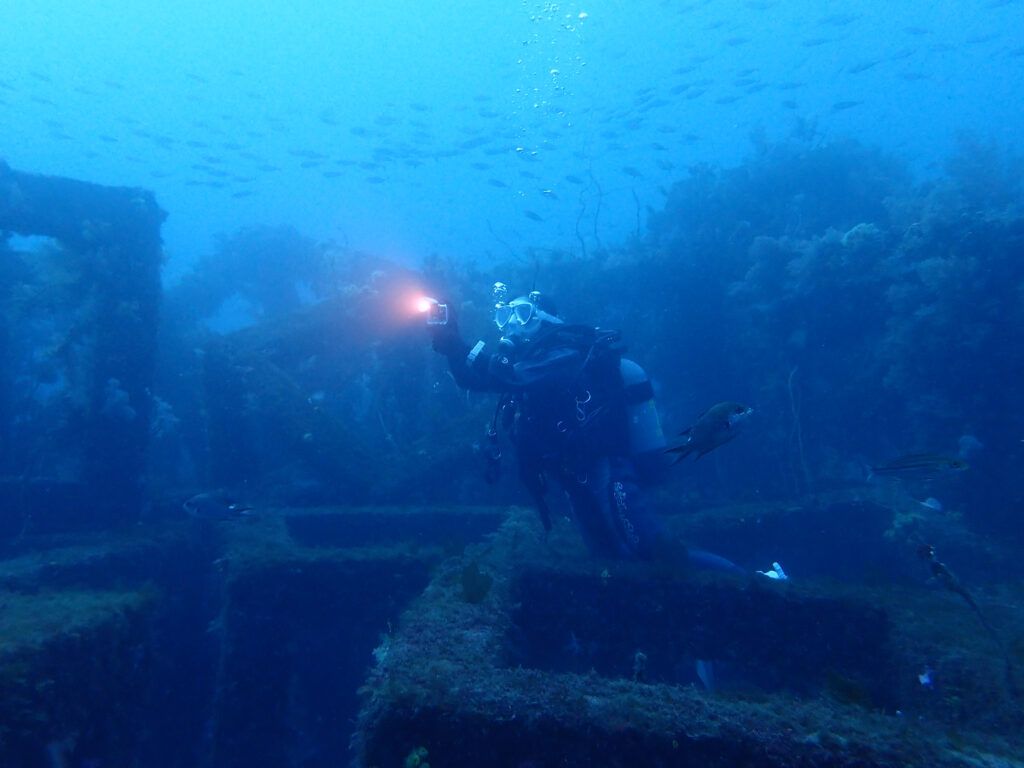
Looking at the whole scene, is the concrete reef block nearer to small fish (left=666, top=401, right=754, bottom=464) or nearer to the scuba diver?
the scuba diver

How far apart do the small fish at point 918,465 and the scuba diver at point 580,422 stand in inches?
95.4

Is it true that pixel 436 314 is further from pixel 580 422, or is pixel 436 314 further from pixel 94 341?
pixel 94 341

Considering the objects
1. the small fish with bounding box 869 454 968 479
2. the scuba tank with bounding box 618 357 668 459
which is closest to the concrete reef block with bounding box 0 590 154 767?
the scuba tank with bounding box 618 357 668 459

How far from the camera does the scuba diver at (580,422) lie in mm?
6633

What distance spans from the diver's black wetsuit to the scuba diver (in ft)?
0.04

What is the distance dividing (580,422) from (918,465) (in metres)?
3.48

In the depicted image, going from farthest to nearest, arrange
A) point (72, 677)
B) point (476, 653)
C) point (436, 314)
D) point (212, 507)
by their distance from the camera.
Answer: point (436, 314) → point (212, 507) → point (72, 677) → point (476, 653)

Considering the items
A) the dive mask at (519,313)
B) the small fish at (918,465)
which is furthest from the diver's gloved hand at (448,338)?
the small fish at (918,465)

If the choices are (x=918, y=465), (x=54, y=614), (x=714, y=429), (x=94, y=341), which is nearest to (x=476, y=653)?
(x=714, y=429)

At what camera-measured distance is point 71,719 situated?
3.80m

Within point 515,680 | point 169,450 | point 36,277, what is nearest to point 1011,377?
point 515,680

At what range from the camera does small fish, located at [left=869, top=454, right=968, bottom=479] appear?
14.5ft

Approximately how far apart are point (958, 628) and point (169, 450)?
1514 centimetres

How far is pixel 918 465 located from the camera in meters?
4.65
